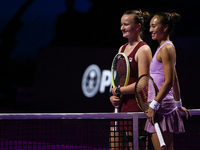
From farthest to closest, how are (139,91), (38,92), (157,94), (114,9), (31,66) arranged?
1. (31,66)
2. (114,9)
3. (38,92)
4. (139,91)
5. (157,94)

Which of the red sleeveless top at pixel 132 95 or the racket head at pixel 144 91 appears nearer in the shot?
the racket head at pixel 144 91

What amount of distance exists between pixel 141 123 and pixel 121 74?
0.43 meters

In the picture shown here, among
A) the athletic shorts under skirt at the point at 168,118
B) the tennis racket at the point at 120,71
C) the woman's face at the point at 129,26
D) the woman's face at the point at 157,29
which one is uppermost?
the woman's face at the point at 129,26

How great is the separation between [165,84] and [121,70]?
1.87 ft

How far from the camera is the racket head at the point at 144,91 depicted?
6.16ft

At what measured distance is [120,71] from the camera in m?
2.27

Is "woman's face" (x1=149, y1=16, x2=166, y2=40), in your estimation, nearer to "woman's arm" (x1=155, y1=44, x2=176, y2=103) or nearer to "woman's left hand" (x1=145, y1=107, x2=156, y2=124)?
"woman's arm" (x1=155, y1=44, x2=176, y2=103)

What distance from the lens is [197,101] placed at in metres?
8.38

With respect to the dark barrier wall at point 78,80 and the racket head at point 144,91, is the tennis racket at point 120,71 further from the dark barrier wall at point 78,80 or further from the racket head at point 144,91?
the dark barrier wall at point 78,80

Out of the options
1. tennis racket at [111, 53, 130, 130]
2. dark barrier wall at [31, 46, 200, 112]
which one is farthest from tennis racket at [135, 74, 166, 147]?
dark barrier wall at [31, 46, 200, 112]

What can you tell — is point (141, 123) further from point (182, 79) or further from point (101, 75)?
point (182, 79)

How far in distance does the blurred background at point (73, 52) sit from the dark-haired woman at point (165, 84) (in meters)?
5.98

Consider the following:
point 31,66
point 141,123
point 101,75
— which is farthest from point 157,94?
point 31,66

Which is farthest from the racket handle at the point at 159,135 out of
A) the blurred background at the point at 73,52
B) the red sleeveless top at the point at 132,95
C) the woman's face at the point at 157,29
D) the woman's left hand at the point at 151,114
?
the blurred background at the point at 73,52
